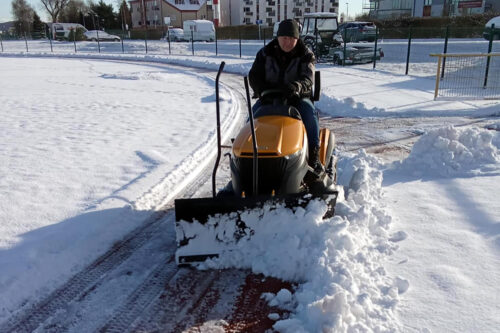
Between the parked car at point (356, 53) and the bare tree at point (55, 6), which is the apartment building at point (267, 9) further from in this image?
the parked car at point (356, 53)

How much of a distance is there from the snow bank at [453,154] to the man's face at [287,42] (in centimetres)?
240

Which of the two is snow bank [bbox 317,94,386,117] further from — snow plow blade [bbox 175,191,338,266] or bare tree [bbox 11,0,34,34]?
bare tree [bbox 11,0,34,34]

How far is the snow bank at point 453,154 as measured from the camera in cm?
532

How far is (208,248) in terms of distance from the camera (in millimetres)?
3395

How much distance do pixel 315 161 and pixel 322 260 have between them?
1.12 metres

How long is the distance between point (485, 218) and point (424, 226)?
64 cm

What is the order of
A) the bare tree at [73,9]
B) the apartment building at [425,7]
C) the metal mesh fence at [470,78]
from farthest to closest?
the bare tree at [73,9]
the apartment building at [425,7]
the metal mesh fence at [470,78]

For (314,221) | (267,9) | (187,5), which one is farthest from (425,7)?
(314,221)

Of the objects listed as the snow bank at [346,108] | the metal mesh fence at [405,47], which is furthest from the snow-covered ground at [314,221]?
the metal mesh fence at [405,47]

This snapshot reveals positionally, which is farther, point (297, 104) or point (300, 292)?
point (297, 104)

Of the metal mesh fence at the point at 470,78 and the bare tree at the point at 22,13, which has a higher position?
the bare tree at the point at 22,13

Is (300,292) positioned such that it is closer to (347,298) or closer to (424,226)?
(347,298)

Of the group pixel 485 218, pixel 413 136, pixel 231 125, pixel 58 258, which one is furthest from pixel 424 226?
pixel 231 125

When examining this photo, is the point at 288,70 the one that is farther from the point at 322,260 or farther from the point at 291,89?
the point at 322,260
